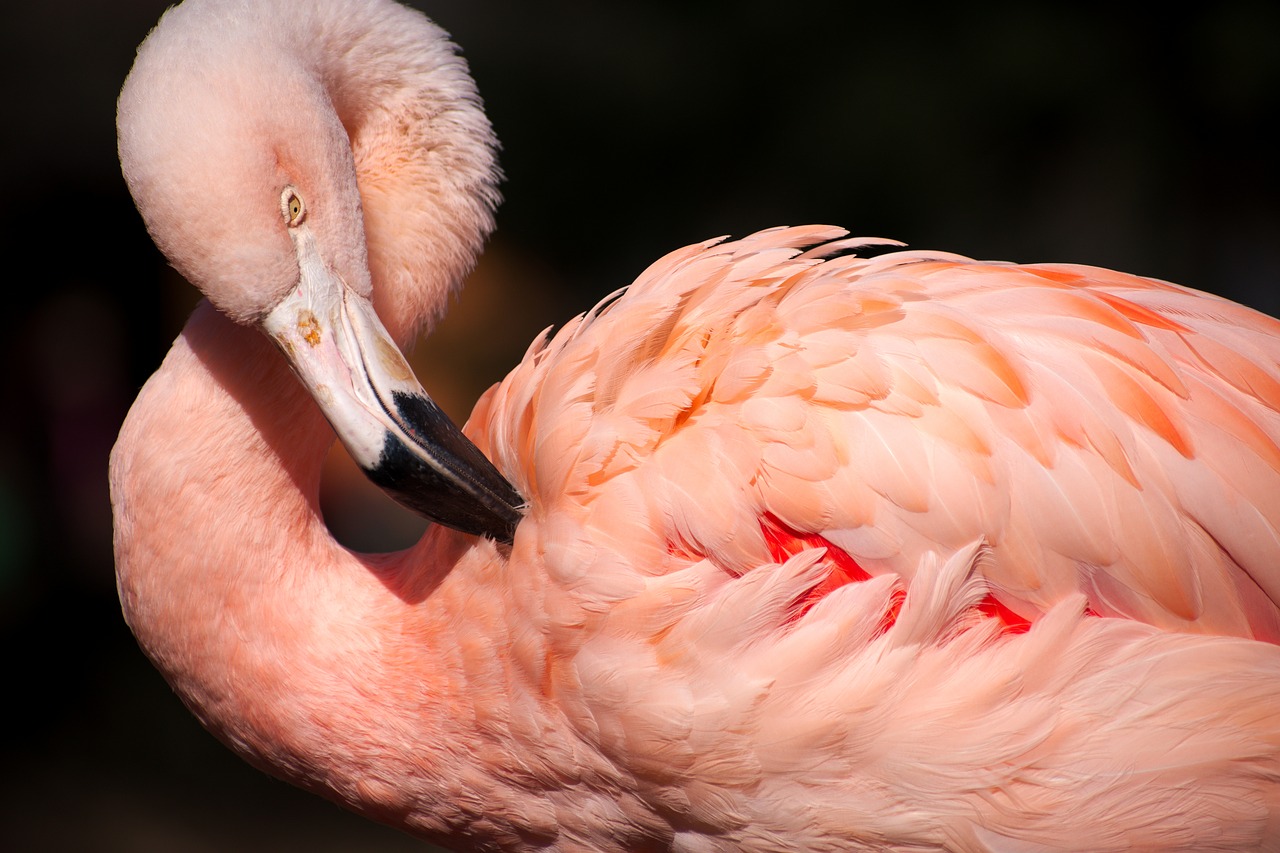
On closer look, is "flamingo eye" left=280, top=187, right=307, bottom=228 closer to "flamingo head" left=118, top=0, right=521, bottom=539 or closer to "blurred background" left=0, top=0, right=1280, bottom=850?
"flamingo head" left=118, top=0, right=521, bottom=539

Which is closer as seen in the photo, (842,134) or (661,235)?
(842,134)

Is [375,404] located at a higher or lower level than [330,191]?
lower

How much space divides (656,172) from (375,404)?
3682 mm

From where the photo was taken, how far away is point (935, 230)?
15.4ft

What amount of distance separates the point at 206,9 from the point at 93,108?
3.34 meters

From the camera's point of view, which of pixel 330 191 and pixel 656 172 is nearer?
pixel 330 191

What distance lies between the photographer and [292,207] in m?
1.47

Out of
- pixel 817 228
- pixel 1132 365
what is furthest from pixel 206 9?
pixel 1132 365

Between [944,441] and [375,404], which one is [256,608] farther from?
[944,441]

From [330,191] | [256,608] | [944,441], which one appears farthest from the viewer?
[256,608]

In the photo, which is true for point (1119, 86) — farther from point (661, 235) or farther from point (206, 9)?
point (206, 9)

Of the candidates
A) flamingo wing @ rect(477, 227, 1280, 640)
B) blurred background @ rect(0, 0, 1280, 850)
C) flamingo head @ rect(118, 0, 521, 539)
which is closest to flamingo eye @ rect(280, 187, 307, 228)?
flamingo head @ rect(118, 0, 521, 539)

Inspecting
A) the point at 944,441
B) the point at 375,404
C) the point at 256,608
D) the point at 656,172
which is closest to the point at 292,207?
the point at 375,404

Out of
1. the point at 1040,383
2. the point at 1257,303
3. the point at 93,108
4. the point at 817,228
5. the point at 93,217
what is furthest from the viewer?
the point at 1257,303
